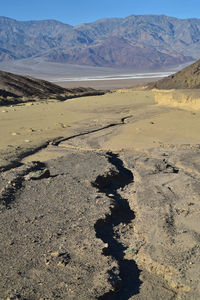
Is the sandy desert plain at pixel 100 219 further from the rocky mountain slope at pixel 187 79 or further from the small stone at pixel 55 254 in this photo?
the rocky mountain slope at pixel 187 79

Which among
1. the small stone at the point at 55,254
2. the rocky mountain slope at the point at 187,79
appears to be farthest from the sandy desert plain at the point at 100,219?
the rocky mountain slope at the point at 187,79

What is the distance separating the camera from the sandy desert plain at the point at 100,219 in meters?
2.35

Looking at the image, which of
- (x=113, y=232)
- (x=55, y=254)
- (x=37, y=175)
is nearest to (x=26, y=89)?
(x=37, y=175)

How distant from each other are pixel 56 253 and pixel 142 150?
10.6 ft

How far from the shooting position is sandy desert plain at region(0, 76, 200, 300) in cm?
235

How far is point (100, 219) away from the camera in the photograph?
3160 mm

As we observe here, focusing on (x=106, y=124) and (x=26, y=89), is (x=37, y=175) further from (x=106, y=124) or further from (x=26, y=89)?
(x=26, y=89)

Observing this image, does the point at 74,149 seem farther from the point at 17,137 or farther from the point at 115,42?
the point at 115,42

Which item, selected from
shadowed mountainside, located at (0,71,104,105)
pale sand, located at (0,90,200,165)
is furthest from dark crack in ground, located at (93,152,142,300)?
shadowed mountainside, located at (0,71,104,105)

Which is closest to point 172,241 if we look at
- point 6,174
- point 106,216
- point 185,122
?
point 106,216

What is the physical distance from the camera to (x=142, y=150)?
18.2 ft

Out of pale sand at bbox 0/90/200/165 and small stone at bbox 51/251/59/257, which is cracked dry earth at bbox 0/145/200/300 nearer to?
small stone at bbox 51/251/59/257

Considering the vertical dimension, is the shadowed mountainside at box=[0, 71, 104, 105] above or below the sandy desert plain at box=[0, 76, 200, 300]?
below

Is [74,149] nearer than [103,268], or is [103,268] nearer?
[103,268]
